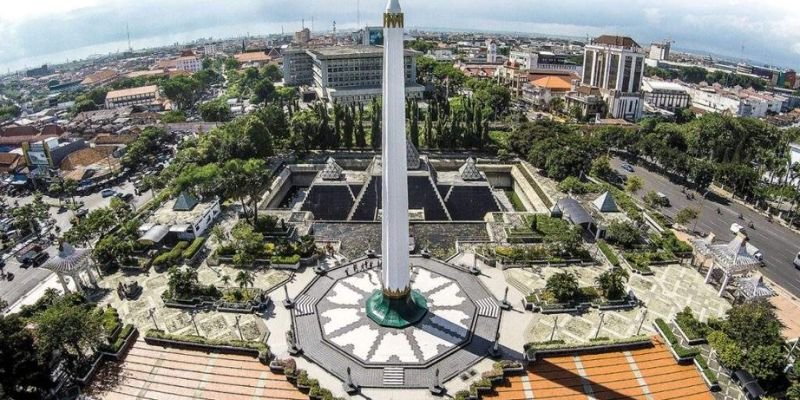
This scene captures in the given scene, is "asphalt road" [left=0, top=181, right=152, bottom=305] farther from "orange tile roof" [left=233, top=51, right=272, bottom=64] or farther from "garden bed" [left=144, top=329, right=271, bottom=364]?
"orange tile roof" [left=233, top=51, right=272, bottom=64]

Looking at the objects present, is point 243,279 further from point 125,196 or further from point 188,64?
point 188,64

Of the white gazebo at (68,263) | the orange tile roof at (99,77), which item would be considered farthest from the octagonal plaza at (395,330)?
the orange tile roof at (99,77)

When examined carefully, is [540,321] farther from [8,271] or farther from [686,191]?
[8,271]

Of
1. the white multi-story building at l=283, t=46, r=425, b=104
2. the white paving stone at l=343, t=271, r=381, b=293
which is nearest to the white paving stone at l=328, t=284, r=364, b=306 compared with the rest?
the white paving stone at l=343, t=271, r=381, b=293

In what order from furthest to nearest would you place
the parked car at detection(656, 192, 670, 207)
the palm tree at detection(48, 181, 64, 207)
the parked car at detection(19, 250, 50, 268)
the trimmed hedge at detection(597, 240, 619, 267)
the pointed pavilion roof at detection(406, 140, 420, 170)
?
the palm tree at detection(48, 181, 64, 207) → the pointed pavilion roof at detection(406, 140, 420, 170) → the parked car at detection(656, 192, 670, 207) → the parked car at detection(19, 250, 50, 268) → the trimmed hedge at detection(597, 240, 619, 267)

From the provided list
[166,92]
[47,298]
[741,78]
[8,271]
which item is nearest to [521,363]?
[47,298]

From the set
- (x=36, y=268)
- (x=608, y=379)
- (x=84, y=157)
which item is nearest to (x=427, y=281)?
(x=608, y=379)
